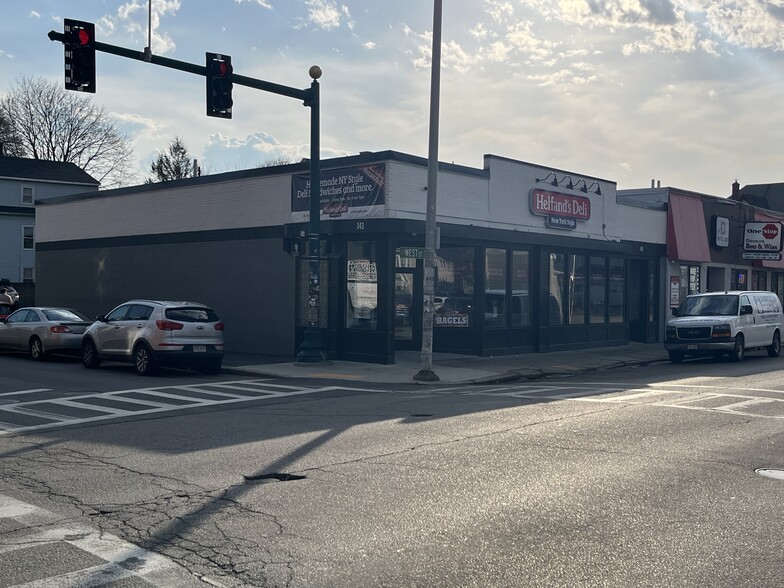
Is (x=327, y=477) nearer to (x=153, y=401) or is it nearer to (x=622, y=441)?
(x=622, y=441)

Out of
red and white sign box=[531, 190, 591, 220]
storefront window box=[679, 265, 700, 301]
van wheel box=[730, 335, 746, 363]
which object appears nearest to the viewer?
van wheel box=[730, 335, 746, 363]

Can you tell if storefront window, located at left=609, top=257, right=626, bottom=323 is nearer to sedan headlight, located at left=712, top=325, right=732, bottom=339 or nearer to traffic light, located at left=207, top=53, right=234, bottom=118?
sedan headlight, located at left=712, top=325, right=732, bottom=339

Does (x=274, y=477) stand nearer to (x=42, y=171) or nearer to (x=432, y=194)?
(x=432, y=194)

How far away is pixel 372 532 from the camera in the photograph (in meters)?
6.44

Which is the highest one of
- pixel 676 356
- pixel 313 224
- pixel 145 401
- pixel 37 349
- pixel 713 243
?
pixel 713 243

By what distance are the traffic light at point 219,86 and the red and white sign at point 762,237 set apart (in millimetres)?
28637

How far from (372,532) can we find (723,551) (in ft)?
8.29

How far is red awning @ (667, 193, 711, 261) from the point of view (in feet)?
108

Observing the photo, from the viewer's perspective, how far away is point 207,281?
84.7ft

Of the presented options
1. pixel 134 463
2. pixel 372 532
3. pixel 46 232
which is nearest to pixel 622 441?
pixel 372 532

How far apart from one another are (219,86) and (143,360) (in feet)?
20.7

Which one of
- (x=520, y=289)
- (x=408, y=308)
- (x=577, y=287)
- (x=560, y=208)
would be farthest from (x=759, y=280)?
(x=408, y=308)

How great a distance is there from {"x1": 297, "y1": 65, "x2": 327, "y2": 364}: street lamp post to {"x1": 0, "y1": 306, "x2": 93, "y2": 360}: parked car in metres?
6.18

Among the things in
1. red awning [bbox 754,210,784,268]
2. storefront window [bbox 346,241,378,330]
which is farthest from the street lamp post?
red awning [bbox 754,210,784,268]
